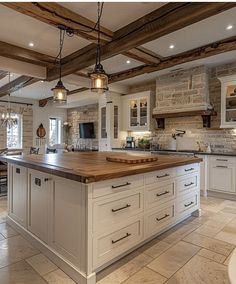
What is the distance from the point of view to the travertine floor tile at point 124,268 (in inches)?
73.8

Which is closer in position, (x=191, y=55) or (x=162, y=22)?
(x=162, y=22)

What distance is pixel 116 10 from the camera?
2756 millimetres

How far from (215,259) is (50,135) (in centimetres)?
849

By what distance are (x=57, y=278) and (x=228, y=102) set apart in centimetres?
444

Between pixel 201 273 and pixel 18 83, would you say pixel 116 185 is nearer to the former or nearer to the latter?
pixel 201 273

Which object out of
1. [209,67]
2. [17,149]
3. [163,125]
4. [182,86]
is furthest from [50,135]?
[209,67]

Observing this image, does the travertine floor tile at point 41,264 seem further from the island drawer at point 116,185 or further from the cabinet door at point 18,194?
the island drawer at point 116,185

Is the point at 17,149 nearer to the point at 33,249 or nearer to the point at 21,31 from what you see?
the point at 21,31

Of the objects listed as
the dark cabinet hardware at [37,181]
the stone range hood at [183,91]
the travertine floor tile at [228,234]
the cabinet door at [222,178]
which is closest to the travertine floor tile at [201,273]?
the travertine floor tile at [228,234]

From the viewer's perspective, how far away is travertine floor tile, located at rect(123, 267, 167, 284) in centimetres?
185

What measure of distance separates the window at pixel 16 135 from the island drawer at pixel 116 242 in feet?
24.1

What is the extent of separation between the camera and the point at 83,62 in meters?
4.02

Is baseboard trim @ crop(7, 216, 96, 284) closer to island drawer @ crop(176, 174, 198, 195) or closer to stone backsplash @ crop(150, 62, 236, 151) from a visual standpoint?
island drawer @ crop(176, 174, 198, 195)

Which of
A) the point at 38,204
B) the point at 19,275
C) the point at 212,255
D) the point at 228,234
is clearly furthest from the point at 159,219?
the point at 19,275
